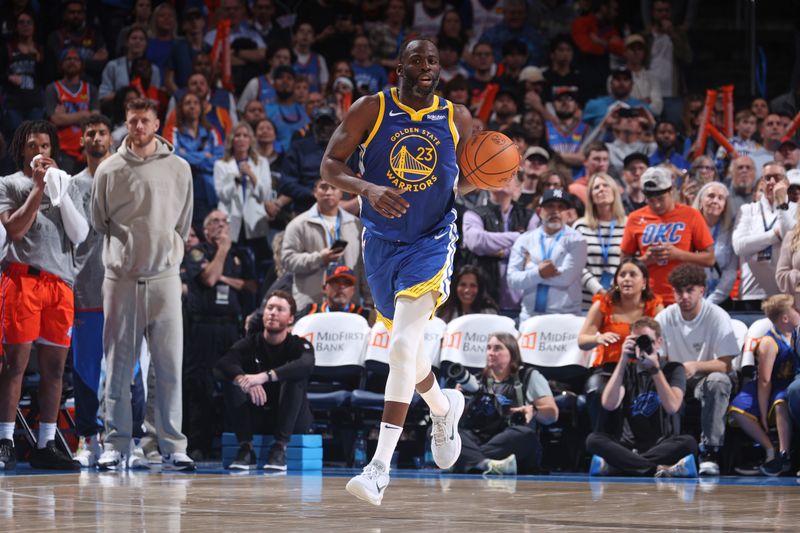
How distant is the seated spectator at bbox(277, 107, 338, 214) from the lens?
11.9 metres

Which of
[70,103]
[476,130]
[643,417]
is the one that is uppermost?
[70,103]

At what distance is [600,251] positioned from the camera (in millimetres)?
10180

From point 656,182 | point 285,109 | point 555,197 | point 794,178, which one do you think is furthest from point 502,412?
point 285,109

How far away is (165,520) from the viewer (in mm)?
4941

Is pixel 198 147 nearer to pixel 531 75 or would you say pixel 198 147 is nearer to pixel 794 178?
pixel 531 75

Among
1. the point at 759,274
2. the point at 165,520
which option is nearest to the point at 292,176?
the point at 759,274

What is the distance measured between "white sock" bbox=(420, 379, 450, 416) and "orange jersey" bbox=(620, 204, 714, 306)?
3823mm

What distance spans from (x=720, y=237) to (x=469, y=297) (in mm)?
2256

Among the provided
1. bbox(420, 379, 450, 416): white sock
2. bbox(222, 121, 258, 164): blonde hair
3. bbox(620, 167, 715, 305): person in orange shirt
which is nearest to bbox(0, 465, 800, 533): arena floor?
bbox(420, 379, 450, 416): white sock

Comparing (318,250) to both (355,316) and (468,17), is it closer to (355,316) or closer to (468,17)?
(355,316)

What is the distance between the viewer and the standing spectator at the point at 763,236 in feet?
31.7

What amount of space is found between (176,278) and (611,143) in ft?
18.0

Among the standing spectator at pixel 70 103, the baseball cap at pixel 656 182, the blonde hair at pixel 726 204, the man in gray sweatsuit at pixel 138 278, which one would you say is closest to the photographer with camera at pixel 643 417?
the baseball cap at pixel 656 182

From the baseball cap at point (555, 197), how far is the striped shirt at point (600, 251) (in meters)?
0.31
